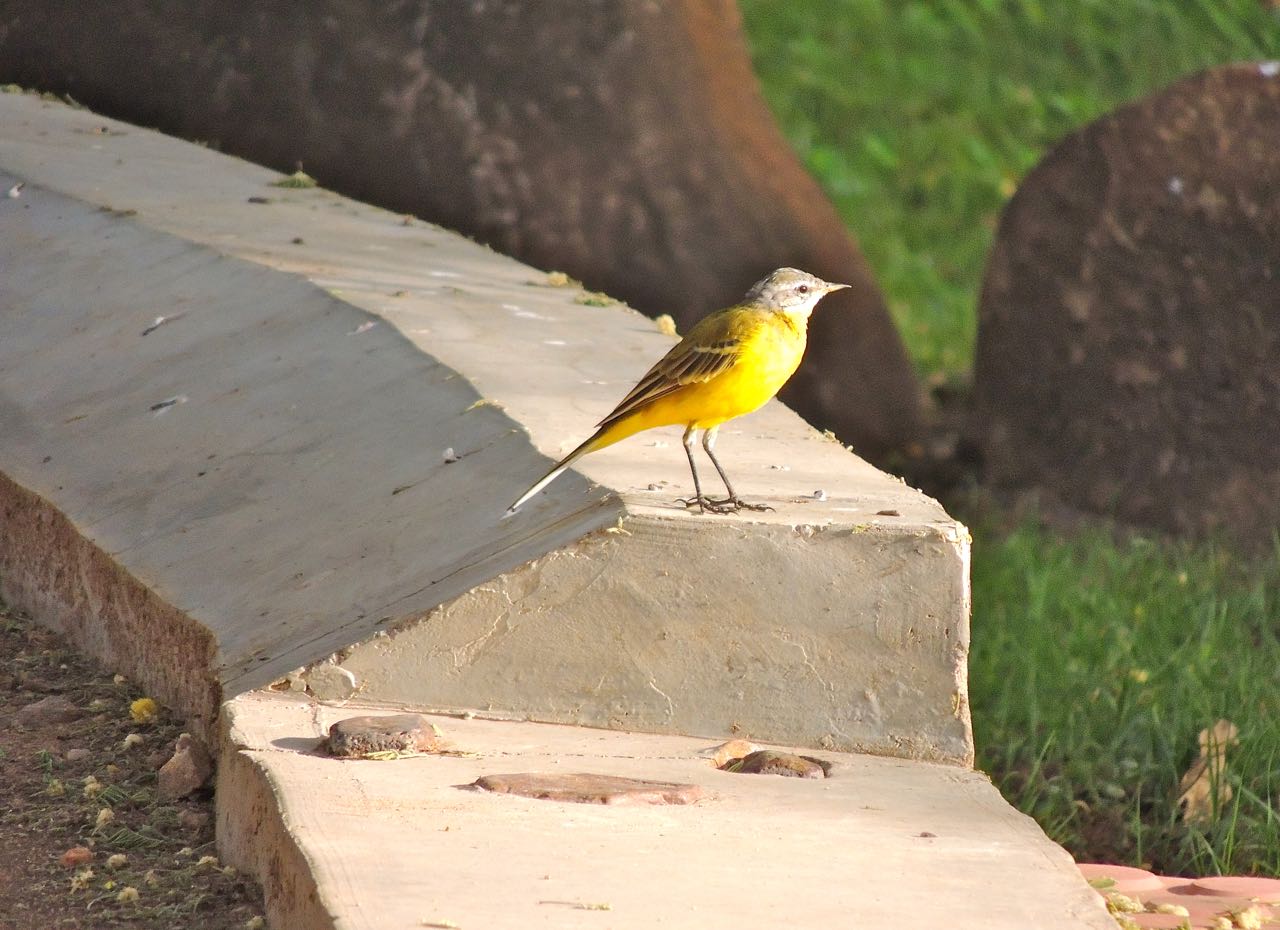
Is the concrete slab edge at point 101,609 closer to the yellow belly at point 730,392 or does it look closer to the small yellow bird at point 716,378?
the small yellow bird at point 716,378

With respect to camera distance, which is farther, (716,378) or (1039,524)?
(1039,524)

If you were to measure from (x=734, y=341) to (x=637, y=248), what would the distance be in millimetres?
3272

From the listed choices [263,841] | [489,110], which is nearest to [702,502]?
[263,841]

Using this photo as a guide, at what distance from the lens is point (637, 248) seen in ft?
22.9

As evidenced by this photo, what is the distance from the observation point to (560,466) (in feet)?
12.1

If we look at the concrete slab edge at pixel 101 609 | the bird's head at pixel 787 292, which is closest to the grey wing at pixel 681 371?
the bird's head at pixel 787 292

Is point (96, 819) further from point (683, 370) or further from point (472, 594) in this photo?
point (683, 370)

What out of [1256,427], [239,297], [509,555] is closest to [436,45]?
[239,297]

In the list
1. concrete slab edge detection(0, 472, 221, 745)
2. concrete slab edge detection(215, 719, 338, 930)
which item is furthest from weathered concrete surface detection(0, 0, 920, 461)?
concrete slab edge detection(215, 719, 338, 930)

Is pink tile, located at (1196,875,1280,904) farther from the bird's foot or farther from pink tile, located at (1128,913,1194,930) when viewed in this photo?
the bird's foot

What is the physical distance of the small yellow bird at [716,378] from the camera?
12.2ft

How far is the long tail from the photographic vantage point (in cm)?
367

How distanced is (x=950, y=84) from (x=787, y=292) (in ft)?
32.9

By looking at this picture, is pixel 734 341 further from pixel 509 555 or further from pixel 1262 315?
pixel 1262 315
